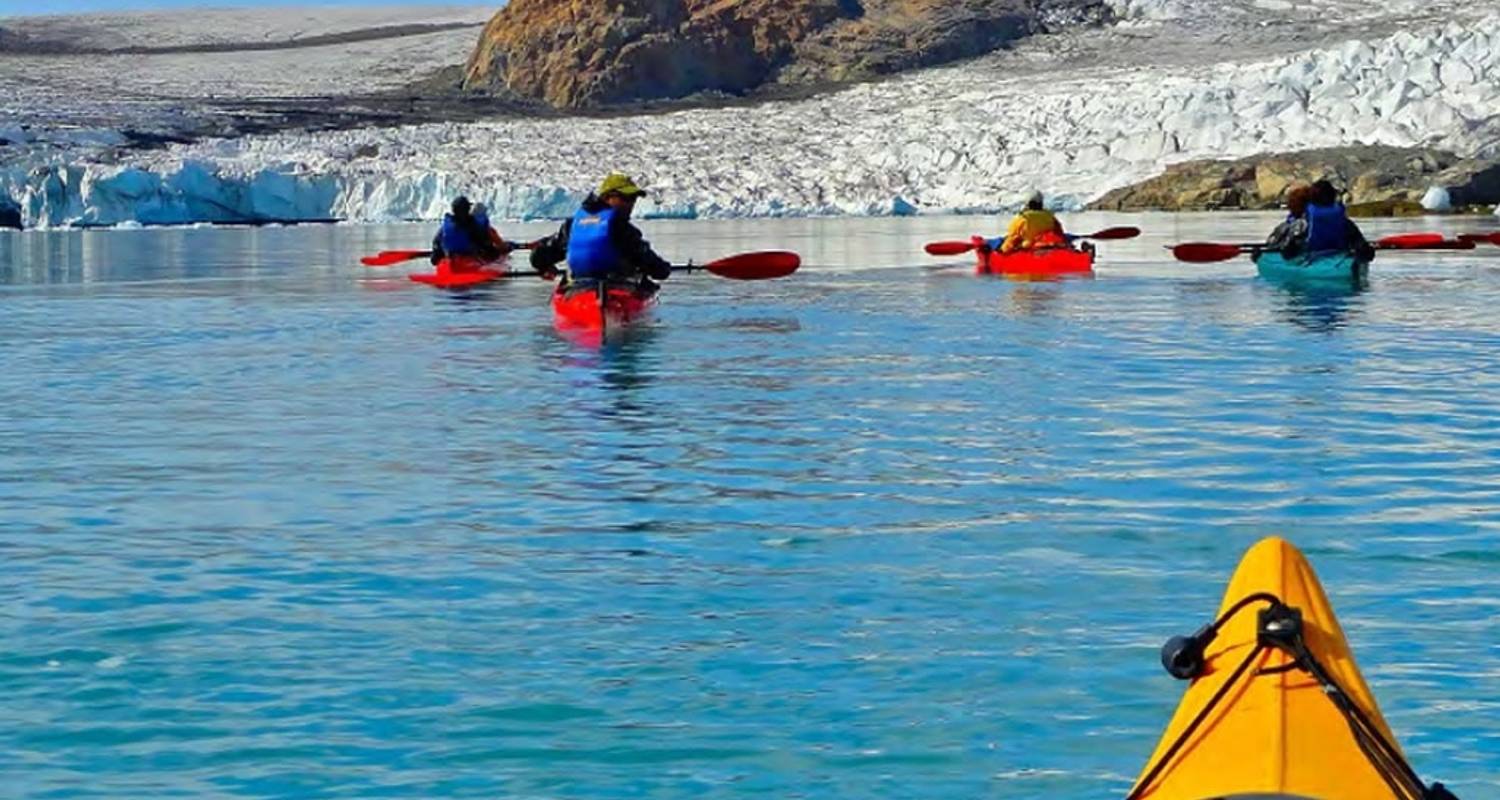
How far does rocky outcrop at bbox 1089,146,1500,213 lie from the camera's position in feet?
109

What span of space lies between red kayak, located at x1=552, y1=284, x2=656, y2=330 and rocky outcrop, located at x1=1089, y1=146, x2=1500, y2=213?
74.0 feet

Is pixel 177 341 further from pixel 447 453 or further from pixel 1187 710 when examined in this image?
pixel 1187 710

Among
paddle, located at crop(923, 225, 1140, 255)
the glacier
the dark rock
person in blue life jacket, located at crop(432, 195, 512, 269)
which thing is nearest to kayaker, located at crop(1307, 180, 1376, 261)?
paddle, located at crop(923, 225, 1140, 255)

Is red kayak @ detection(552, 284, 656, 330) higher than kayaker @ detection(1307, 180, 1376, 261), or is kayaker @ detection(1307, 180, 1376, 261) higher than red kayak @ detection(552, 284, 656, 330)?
kayaker @ detection(1307, 180, 1376, 261)

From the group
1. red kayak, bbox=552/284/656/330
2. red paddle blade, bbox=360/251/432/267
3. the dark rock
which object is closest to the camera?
red kayak, bbox=552/284/656/330

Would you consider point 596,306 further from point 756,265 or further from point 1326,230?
point 1326,230

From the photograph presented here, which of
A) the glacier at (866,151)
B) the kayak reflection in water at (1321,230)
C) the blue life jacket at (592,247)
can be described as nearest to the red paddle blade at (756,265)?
the blue life jacket at (592,247)

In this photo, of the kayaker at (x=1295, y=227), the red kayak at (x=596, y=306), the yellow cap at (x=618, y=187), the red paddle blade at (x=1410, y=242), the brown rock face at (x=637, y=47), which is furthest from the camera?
the brown rock face at (x=637, y=47)

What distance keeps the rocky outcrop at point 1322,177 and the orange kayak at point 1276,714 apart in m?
30.9

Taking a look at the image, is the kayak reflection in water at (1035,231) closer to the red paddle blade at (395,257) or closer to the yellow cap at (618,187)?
the red paddle blade at (395,257)

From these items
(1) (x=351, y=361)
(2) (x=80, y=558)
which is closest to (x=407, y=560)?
(2) (x=80, y=558)

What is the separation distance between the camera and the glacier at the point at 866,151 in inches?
1419

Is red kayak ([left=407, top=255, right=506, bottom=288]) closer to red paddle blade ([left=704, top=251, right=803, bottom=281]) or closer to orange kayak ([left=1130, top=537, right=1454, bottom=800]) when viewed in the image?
red paddle blade ([left=704, top=251, right=803, bottom=281])

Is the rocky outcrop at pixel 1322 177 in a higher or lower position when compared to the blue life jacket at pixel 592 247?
higher
